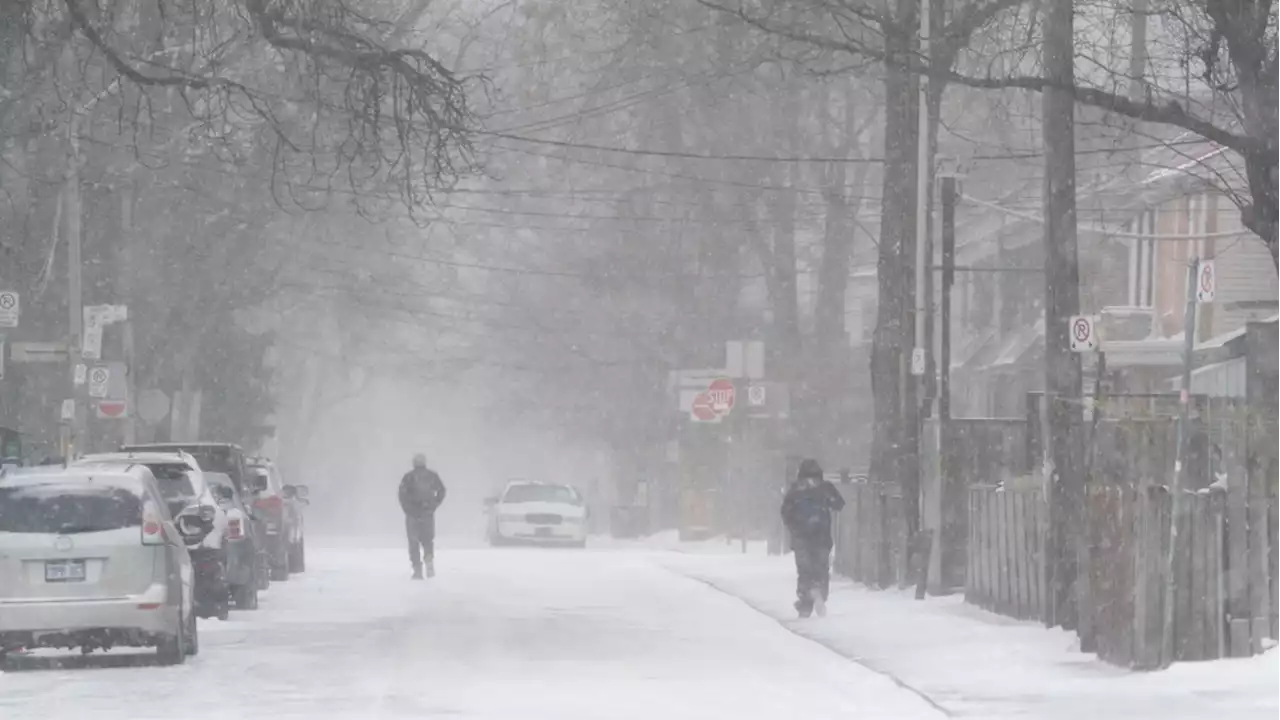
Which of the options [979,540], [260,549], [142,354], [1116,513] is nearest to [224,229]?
[142,354]

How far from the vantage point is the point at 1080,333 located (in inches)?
893

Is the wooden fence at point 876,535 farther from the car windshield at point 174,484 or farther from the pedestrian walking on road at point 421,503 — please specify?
the car windshield at point 174,484

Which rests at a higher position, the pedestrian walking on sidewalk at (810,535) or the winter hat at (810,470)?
the winter hat at (810,470)

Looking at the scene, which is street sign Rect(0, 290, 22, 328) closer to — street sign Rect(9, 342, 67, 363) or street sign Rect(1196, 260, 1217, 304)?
street sign Rect(9, 342, 67, 363)

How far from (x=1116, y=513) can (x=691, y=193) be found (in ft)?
134

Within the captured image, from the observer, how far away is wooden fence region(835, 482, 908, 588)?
104ft

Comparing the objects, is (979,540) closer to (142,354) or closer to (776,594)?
(776,594)

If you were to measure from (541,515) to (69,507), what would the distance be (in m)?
34.5

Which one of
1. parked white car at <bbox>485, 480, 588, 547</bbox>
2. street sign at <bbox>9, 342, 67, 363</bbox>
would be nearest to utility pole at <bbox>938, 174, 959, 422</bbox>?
street sign at <bbox>9, 342, 67, 363</bbox>

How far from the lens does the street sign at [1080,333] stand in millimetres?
22609

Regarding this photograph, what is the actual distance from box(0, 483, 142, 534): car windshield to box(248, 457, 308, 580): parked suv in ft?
44.7

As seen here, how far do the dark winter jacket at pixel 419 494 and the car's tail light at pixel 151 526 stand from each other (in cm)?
1712

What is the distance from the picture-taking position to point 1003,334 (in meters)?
59.2

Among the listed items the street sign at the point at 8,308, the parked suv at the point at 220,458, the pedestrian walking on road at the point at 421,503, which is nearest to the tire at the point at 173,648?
the parked suv at the point at 220,458
